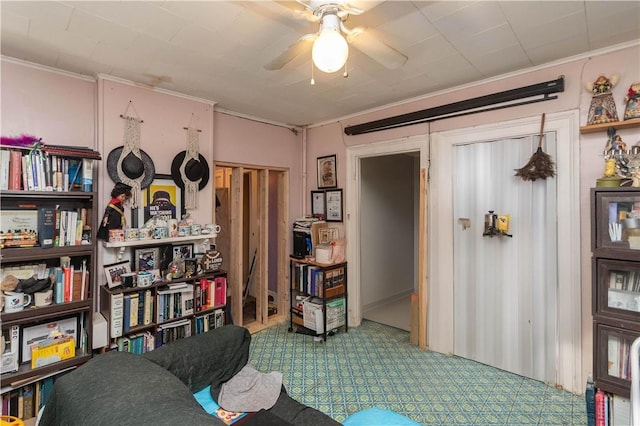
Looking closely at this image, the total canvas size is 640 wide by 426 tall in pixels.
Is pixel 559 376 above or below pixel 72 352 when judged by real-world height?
below

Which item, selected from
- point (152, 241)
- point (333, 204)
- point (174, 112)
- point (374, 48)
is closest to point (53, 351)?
point (152, 241)

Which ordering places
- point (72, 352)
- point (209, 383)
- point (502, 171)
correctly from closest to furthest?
1. point (209, 383)
2. point (72, 352)
3. point (502, 171)

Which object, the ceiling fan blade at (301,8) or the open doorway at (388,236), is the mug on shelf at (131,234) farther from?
→ the open doorway at (388,236)

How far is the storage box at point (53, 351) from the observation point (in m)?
2.13

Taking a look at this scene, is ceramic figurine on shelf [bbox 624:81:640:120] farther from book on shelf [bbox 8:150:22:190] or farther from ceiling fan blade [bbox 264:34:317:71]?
book on shelf [bbox 8:150:22:190]

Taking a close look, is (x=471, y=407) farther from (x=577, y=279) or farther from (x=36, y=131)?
(x=36, y=131)

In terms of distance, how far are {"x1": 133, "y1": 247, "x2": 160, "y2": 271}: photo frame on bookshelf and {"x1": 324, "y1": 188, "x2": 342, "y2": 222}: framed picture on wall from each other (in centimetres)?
204

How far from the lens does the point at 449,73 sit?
105 inches

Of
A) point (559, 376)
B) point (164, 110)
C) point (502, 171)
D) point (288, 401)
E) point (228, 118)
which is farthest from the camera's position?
point (228, 118)

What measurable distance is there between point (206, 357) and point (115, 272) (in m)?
1.19

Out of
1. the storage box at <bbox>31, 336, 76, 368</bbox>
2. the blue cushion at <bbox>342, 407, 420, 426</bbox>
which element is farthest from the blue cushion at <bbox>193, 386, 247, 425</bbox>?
the storage box at <bbox>31, 336, 76, 368</bbox>

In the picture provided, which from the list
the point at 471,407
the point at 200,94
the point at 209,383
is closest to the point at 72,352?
the point at 209,383

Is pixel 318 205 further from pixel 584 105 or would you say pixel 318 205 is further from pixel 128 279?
pixel 584 105

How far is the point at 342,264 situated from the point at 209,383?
6.69 ft
